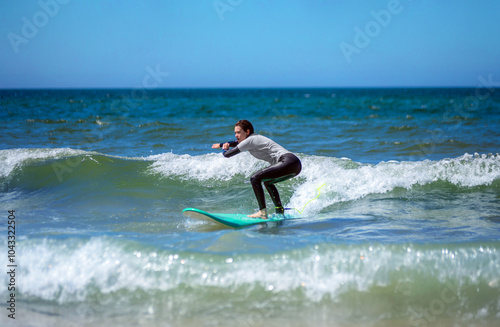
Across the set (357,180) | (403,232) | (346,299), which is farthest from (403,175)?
(346,299)

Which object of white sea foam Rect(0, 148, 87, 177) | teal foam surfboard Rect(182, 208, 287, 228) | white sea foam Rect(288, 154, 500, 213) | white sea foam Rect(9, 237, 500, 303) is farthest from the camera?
white sea foam Rect(0, 148, 87, 177)

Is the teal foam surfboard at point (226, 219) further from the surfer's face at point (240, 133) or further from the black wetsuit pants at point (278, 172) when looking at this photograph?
the surfer's face at point (240, 133)

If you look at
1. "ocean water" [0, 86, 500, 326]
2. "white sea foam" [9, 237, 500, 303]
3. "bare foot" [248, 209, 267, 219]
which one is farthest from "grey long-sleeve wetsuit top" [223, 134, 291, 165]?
"white sea foam" [9, 237, 500, 303]

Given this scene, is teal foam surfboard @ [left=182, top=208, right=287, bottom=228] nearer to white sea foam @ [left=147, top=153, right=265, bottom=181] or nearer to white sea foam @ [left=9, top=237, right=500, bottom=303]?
white sea foam @ [left=9, top=237, right=500, bottom=303]

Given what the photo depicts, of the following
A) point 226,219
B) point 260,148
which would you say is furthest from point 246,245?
point 260,148

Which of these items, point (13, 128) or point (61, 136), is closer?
point (61, 136)

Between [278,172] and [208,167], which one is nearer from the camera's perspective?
[278,172]

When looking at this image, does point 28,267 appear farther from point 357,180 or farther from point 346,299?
point 357,180

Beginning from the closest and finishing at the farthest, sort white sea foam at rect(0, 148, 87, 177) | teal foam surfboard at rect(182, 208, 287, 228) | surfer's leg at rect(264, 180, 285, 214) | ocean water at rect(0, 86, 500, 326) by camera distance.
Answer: ocean water at rect(0, 86, 500, 326), teal foam surfboard at rect(182, 208, 287, 228), surfer's leg at rect(264, 180, 285, 214), white sea foam at rect(0, 148, 87, 177)

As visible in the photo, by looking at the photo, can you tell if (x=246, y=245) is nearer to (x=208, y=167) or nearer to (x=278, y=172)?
(x=278, y=172)

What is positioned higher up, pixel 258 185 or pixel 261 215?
pixel 258 185

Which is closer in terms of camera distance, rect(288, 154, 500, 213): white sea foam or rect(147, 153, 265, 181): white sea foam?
rect(288, 154, 500, 213): white sea foam

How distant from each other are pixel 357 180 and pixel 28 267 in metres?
6.14

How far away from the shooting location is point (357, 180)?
885 cm
